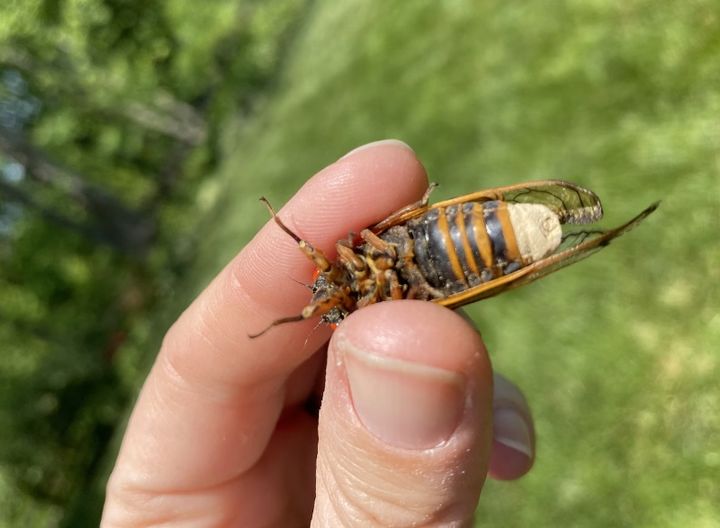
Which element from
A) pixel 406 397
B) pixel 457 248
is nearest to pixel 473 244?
pixel 457 248

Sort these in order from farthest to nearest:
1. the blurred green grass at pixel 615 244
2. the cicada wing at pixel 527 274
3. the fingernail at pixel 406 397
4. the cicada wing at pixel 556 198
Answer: the blurred green grass at pixel 615 244, the cicada wing at pixel 556 198, the cicada wing at pixel 527 274, the fingernail at pixel 406 397

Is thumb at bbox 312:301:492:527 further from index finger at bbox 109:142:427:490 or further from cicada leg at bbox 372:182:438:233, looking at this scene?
index finger at bbox 109:142:427:490

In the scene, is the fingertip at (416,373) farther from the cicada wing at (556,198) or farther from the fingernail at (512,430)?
the fingernail at (512,430)

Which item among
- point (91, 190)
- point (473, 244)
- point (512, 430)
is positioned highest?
point (473, 244)

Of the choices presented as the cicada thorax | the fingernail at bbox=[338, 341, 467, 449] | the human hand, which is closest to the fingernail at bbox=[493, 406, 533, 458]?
the human hand

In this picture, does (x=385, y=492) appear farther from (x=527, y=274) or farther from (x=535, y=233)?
(x=535, y=233)

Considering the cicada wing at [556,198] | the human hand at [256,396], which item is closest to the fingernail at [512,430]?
the human hand at [256,396]
